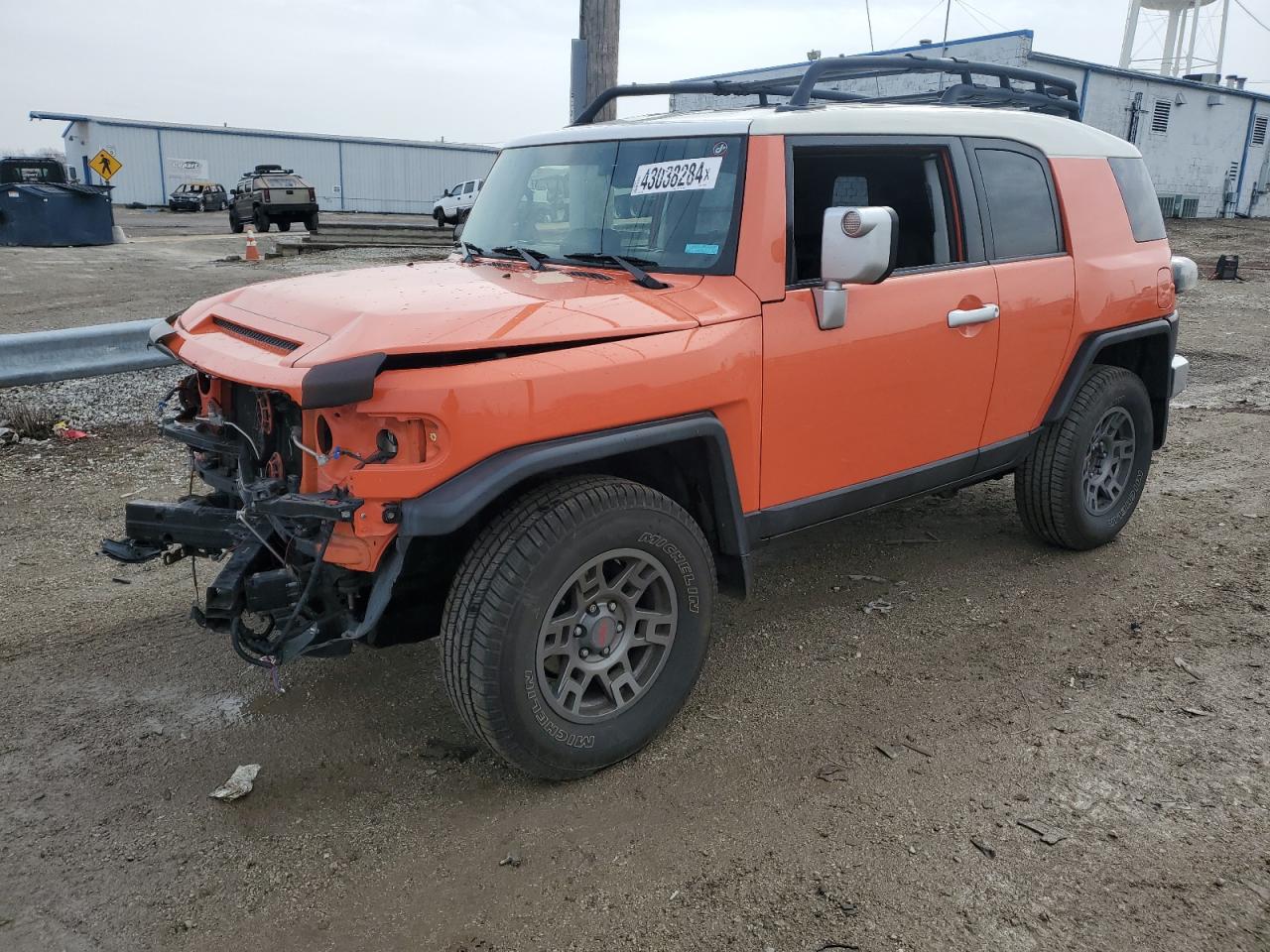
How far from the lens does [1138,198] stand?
16.5 ft

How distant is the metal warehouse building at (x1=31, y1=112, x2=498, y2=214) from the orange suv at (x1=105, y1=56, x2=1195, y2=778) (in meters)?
48.9

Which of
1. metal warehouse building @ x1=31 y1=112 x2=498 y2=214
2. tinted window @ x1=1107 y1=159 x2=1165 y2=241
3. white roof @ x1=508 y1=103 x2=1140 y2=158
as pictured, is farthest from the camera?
metal warehouse building @ x1=31 y1=112 x2=498 y2=214

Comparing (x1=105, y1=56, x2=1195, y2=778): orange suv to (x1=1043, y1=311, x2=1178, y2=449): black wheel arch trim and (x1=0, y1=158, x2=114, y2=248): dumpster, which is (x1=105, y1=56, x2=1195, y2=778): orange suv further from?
(x1=0, y1=158, x2=114, y2=248): dumpster

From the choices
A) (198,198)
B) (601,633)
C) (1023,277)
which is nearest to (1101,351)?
(1023,277)

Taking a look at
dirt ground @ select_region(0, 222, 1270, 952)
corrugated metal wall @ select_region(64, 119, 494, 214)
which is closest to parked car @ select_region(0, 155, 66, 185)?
corrugated metal wall @ select_region(64, 119, 494, 214)

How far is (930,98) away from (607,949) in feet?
15.1

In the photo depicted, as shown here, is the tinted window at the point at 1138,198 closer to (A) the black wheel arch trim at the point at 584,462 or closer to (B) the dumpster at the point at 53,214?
(A) the black wheel arch trim at the point at 584,462

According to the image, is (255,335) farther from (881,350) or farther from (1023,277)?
(1023,277)

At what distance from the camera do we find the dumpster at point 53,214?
22.3 m

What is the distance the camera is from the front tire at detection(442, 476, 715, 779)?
9.21 ft

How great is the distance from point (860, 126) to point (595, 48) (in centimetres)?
370

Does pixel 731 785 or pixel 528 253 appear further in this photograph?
pixel 528 253

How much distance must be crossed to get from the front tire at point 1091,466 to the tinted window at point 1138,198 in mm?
736

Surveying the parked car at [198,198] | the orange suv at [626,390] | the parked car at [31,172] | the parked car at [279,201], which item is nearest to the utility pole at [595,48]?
the orange suv at [626,390]
